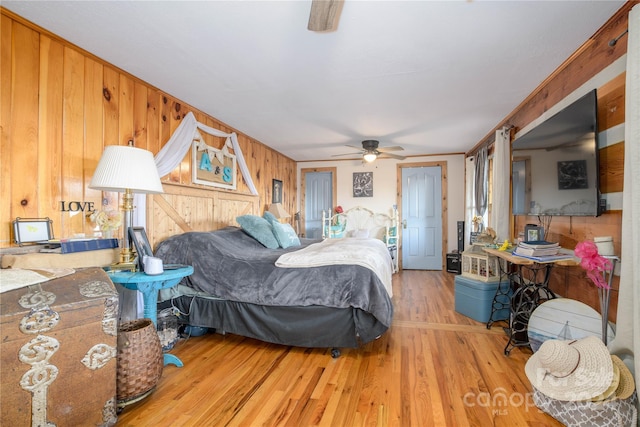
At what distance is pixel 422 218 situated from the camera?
5797 millimetres

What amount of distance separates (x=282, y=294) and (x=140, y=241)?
1199 millimetres

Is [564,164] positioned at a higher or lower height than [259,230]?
higher

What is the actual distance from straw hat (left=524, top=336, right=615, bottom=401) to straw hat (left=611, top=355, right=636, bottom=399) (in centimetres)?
9

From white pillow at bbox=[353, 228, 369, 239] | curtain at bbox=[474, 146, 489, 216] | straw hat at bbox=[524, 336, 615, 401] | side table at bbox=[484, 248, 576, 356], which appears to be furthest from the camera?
white pillow at bbox=[353, 228, 369, 239]

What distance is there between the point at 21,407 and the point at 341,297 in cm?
173

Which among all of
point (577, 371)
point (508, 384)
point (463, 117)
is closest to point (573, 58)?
point (463, 117)

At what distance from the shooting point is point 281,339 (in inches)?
90.7

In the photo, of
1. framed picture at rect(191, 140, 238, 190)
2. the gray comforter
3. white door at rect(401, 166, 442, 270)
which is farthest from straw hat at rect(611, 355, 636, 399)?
white door at rect(401, 166, 442, 270)

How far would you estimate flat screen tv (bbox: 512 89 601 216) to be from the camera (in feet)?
6.12

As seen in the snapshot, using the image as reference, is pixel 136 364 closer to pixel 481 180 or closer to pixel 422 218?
pixel 481 180

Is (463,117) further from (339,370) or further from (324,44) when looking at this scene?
(339,370)

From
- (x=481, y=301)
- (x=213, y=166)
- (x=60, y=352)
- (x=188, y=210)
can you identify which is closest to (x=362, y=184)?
(x=213, y=166)

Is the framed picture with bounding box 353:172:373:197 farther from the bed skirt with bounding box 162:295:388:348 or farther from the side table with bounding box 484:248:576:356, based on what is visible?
the bed skirt with bounding box 162:295:388:348

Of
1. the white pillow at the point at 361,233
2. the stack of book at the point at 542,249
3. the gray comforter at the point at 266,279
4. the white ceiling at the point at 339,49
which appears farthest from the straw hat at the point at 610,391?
the white pillow at the point at 361,233
